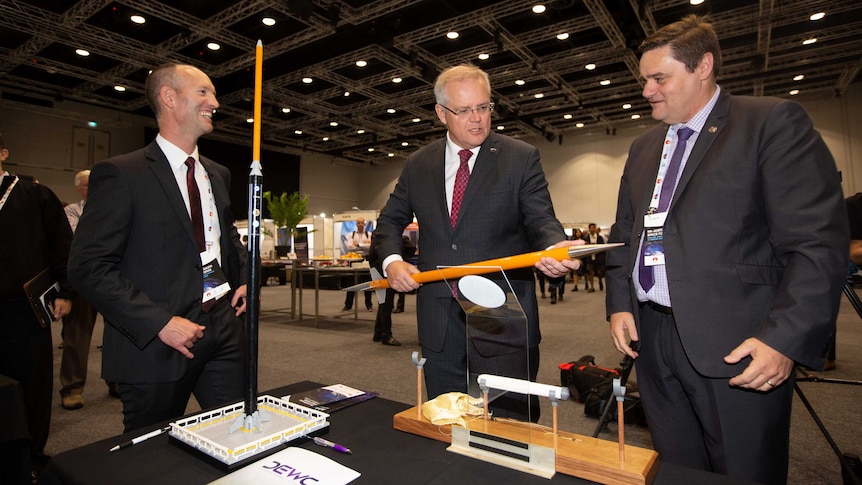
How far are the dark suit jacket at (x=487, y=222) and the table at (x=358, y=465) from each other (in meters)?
0.59

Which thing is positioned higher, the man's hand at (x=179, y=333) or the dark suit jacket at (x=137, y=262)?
the dark suit jacket at (x=137, y=262)

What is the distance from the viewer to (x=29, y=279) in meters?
2.30

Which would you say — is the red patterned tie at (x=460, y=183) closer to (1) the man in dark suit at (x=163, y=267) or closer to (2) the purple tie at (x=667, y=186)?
(2) the purple tie at (x=667, y=186)

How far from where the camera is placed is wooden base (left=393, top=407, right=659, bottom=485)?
761 mm

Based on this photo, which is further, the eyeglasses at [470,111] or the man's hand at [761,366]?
the eyeglasses at [470,111]

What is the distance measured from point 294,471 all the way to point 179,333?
0.81 m

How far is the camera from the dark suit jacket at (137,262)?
141 cm

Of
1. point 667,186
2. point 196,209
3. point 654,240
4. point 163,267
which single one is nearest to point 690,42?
point 667,186

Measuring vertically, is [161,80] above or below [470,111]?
above

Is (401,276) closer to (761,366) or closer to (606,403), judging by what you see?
(761,366)

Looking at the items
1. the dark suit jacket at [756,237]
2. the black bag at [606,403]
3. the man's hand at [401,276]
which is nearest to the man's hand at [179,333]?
the man's hand at [401,276]

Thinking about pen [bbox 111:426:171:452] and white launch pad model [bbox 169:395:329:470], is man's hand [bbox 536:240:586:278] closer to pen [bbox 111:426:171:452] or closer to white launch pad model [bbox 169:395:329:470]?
white launch pad model [bbox 169:395:329:470]

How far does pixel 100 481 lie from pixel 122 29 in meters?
11.0

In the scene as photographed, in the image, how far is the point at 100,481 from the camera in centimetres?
82
